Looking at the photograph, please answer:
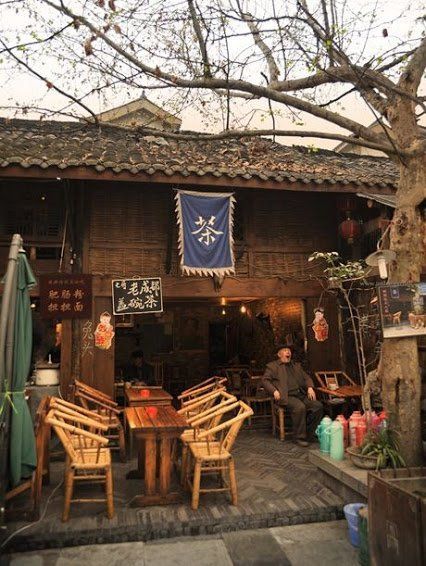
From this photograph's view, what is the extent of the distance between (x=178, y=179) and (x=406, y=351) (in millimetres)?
4483

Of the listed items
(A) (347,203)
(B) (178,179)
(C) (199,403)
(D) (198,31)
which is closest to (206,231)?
(B) (178,179)

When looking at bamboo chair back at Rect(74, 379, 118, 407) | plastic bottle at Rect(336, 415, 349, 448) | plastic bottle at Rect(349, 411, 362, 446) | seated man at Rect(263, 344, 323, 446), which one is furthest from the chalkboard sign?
plastic bottle at Rect(349, 411, 362, 446)

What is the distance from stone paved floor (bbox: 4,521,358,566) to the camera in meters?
4.18

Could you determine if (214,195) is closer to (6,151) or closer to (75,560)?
(6,151)

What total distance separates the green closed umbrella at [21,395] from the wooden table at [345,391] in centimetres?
558

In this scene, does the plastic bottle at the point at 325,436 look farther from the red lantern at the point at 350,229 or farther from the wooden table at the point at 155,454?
the red lantern at the point at 350,229

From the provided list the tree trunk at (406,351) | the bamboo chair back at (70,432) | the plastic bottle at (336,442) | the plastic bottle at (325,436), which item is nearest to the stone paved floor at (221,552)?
the bamboo chair back at (70,432)

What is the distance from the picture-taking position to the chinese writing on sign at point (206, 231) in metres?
8.12

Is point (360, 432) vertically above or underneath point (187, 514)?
above

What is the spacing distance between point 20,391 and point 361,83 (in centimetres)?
522

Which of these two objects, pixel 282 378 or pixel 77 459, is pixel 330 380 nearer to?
pixel 282 378

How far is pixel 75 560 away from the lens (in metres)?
4.21

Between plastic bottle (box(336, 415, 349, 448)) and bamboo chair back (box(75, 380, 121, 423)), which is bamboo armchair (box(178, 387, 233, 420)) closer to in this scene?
bamboo chair back (box(75, 380, 121, 423))

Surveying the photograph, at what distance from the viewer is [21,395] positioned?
186 inches
